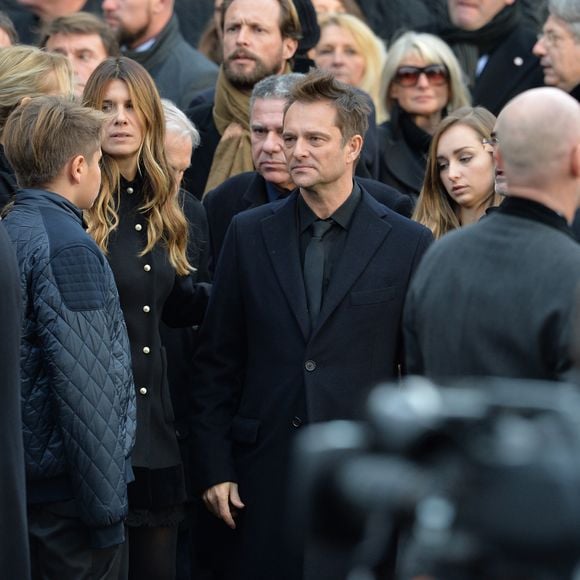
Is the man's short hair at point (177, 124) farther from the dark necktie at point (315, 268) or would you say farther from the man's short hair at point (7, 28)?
the man's short hair at point (7, 28)

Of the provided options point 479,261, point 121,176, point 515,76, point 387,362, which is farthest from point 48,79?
point 515,76

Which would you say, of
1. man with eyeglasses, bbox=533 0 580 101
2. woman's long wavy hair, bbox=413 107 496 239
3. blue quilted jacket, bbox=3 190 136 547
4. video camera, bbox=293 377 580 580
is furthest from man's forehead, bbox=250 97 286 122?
video camera, bbox=293 377 580 580

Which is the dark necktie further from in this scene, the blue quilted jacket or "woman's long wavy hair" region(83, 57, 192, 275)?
the blue quilted jacket

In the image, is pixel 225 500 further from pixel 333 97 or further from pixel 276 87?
pixel 276 87

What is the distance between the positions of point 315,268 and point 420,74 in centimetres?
273

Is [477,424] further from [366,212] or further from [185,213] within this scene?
[185,213]

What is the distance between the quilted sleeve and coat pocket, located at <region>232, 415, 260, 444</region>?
0.76m

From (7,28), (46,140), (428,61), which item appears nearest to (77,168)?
(46,140)

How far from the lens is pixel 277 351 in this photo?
585 centimetres

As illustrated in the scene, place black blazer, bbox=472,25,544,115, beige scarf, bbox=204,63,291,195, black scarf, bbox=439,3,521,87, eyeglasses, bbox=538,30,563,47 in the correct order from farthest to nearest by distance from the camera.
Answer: black scarf, bbox=439,3,521,87
black blazer, bbox=472,25,544,115
eyeglasses, bbox=538,30,563,47
beige scarf, bbox=204,63,291,195

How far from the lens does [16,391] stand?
493 centimetres

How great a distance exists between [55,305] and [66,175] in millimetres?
579

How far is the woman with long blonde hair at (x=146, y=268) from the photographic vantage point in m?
6.12

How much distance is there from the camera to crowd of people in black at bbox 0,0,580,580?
14.1 feet
